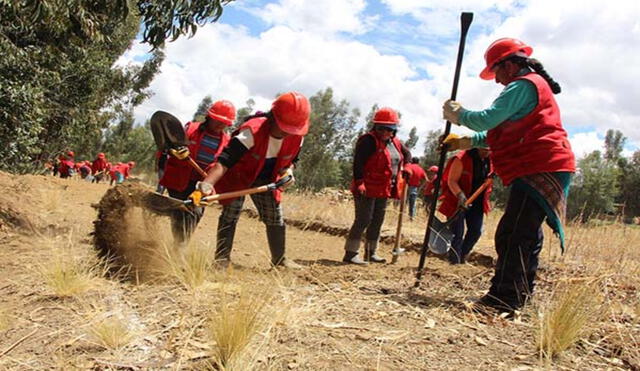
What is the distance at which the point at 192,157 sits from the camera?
475 cm

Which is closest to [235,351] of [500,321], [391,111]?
[500,321]

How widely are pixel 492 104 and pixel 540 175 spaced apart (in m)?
0.52

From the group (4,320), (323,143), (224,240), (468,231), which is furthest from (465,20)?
(323,143)

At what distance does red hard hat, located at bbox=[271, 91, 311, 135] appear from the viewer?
3.88 meters

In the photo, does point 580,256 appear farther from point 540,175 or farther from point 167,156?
point 167,156

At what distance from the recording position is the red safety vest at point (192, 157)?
15.1ft

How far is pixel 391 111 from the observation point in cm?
531

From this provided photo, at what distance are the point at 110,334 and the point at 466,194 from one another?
4.06 metres

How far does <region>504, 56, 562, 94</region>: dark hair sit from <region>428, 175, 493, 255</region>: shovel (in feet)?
6.79

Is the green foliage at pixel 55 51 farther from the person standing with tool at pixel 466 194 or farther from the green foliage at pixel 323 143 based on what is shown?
the green foliage at pixel 323 143

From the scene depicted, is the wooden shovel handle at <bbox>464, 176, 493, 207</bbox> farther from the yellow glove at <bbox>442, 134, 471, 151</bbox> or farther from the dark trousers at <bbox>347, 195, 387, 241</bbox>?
the yellow glove at <bbox>442, 134, 471, 151</bbox>

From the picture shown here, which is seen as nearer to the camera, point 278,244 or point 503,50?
point 503,50

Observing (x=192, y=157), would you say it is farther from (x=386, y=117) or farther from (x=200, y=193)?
(x=386, y=117)

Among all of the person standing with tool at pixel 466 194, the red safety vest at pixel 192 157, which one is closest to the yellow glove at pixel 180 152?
the red safety vest at pixel 192 157
